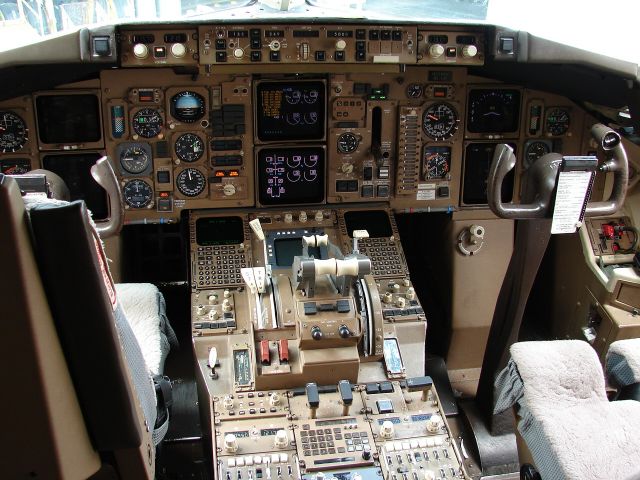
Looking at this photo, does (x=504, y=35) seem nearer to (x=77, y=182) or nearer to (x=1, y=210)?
(x=77, y=182)

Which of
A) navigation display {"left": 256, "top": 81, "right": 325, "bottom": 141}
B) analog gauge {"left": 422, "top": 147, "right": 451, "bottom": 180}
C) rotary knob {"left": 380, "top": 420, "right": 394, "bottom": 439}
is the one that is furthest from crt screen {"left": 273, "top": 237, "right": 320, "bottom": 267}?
rotary knob {"left": 380, "top": 420, "right": 394, "bottom": 439}

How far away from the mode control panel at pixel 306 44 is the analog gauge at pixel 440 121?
0.52 metres

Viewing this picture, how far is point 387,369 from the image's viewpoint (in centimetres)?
353

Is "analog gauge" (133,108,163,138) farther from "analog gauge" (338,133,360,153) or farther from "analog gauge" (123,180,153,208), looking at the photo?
"analog gauge" (338,133,360,153)

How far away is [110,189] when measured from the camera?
269 centimetres

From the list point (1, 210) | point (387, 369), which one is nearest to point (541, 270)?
point (387, 369)

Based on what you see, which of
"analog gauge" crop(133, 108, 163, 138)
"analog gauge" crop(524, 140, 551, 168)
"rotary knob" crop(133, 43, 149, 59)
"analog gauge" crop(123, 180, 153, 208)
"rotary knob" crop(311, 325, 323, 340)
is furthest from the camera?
"analog gauge" crop(524, 140, 551, 168)

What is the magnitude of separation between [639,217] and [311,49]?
217 cm

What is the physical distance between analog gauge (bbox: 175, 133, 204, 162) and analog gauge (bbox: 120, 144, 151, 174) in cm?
18

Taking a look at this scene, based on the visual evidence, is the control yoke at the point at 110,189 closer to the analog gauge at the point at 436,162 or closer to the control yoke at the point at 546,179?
the control yoke at the point at 546,179

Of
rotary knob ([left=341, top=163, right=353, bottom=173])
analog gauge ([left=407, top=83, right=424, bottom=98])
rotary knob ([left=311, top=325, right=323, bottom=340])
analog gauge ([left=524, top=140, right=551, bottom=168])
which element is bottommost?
rotary knob ([left=311, top=325, right=323, bottom=340])

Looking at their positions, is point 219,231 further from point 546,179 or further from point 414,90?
→ point 546,179

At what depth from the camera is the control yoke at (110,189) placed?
2627mm

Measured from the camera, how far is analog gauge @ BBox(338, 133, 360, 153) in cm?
422
